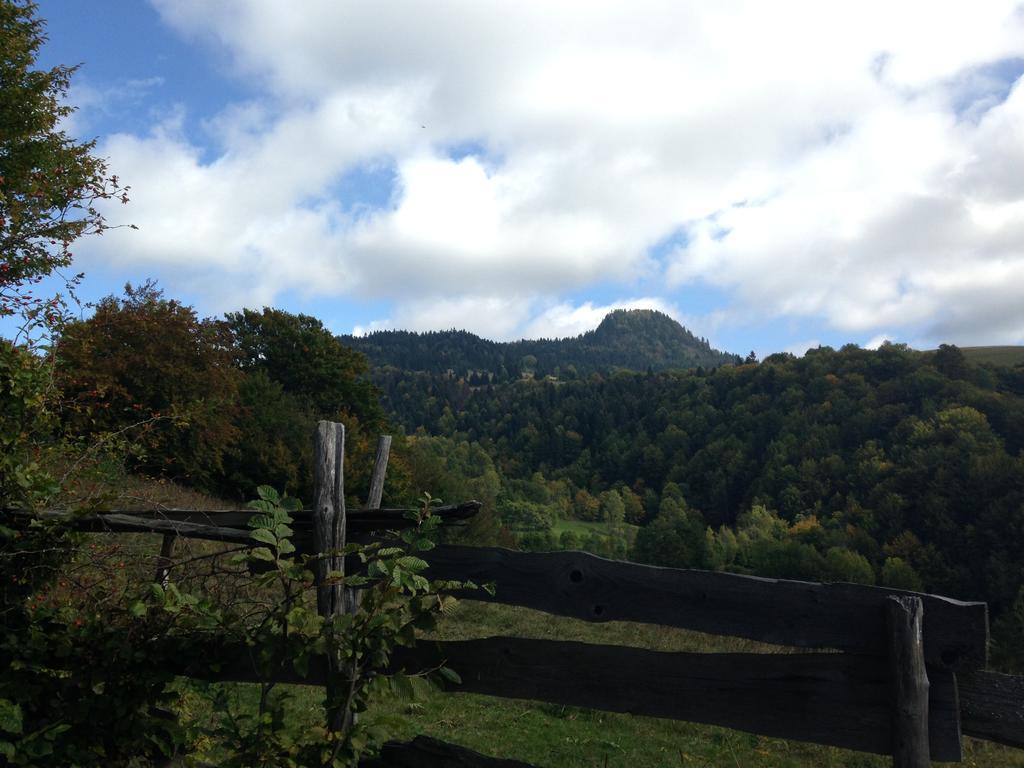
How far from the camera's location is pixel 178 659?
3.88 meters

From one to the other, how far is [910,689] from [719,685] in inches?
30.9

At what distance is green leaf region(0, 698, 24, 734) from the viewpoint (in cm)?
336

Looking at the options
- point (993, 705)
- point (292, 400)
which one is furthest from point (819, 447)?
point (993, 705)

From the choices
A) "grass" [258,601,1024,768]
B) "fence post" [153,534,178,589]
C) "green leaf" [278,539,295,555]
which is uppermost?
"green leaf" [278,539,295,555]

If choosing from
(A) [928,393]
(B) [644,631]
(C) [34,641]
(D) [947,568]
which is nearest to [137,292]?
(B) [644,631]

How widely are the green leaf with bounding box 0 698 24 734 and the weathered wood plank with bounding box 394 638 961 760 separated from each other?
6.44 ft

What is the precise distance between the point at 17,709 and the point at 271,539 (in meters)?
1.62

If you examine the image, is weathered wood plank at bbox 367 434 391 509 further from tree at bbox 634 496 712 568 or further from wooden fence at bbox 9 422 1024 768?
tree at bbox 634 496 712 568

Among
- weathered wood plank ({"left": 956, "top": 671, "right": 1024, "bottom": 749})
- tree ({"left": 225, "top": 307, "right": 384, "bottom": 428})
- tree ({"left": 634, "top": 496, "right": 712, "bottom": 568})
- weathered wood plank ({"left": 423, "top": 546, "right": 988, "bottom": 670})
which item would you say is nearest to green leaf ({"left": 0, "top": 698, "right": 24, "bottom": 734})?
weathered wood plank ({"left": 423, "top": 546, "right": 988, "bottom": 670})

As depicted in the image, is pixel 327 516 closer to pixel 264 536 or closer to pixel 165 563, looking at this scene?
pixel 264 536

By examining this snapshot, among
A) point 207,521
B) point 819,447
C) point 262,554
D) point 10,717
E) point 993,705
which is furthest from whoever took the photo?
point 819,447

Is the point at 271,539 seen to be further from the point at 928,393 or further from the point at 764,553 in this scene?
the point at 928,393

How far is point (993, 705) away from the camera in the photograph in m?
2.79

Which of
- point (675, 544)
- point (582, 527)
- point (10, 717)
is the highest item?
point (10, 717)
